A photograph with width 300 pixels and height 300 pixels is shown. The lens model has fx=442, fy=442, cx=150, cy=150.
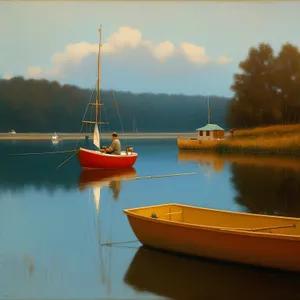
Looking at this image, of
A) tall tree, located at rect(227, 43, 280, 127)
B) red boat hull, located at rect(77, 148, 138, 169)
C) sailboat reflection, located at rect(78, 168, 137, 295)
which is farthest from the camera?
tall tree, located at rect(227, 43, 280, 127)

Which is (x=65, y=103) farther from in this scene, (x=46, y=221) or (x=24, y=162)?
(x=46, y=221)

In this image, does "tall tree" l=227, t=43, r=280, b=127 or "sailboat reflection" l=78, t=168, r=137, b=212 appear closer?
"sailboat reflection" l=78, t=168, r=137, b=212

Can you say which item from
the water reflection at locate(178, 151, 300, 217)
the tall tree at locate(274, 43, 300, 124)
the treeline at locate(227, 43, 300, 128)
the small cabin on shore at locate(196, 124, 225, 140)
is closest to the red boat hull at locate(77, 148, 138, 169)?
the water reflection at locate(178, 151, 300, 217)

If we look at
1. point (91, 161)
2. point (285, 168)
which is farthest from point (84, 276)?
point (285, 168)

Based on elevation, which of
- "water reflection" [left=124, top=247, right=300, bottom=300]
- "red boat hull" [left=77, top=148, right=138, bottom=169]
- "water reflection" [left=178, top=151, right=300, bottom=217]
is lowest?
"water reflection" [left=124, top=247, right=300, bottom=300]

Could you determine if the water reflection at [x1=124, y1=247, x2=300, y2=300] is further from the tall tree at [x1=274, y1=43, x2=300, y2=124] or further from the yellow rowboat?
the tall tree at [x1=274, y1=43, x2=300, y2=124]

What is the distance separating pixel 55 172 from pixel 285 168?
275 inches

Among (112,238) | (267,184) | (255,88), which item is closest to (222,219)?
(112,238)

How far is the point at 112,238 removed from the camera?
5.84m

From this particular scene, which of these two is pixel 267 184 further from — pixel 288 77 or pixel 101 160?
pixel 288 77

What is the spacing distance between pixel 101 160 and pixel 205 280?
8842 millimetres

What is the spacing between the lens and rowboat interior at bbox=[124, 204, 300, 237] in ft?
15.8

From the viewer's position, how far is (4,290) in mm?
4246

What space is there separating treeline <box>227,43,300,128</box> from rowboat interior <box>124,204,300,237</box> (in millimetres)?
18616
